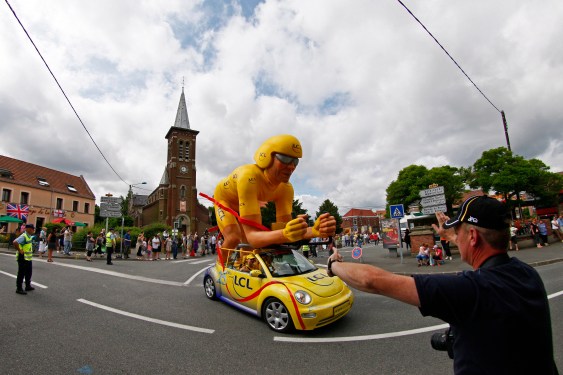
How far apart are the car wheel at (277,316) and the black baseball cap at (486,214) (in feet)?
11.2

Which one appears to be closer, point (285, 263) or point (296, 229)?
point (296, 229)

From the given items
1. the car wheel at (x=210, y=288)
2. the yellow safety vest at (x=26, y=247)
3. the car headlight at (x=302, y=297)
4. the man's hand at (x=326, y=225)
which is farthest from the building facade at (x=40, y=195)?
the man's hand at (x=326, y=225)

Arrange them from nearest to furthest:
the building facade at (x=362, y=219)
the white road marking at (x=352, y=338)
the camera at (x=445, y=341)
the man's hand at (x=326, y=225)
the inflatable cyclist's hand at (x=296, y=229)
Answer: the camera at (x=445, y=341)
the man's hand at (x=326, y=225)
the inflatable cyclist's hand at (x=296, y=229)
the white road marking at (x=352, y=338)
the building facade at (x=362, y=219)

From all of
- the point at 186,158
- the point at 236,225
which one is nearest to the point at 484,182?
the point at 236,225

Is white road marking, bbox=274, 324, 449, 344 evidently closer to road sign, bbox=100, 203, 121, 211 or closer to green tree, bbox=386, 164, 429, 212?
road sign, bbox=100, 203, 121, 211

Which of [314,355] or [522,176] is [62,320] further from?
[522,176]

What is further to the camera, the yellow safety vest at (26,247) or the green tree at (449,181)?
the green tree at (449,181)

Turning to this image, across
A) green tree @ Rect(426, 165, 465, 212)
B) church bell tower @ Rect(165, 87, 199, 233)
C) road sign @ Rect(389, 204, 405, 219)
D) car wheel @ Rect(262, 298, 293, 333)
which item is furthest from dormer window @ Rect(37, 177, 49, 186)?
green tree @ Rect(426, 165, 465, 212)

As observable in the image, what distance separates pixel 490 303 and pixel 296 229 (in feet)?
7.85

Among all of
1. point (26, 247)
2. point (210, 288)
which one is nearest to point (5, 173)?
point (26, 247)

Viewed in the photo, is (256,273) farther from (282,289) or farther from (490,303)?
(490,303)

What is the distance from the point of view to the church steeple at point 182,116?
48.0 metres

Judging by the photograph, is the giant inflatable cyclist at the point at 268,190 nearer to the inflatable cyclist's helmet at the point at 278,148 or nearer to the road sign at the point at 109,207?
the inflatable cyclist's helmet at the point at 278,148

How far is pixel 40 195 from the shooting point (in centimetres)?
3478
